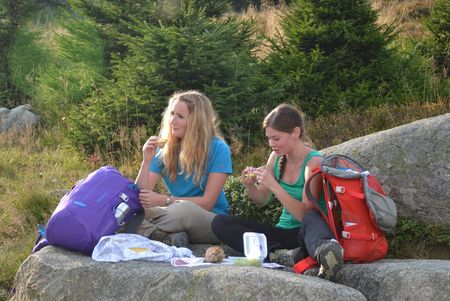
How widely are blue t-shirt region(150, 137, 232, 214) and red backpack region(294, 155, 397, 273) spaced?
3.27 ft

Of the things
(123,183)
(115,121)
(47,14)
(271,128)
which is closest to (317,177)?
(271,128)

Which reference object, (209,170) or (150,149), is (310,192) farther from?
(150,149)

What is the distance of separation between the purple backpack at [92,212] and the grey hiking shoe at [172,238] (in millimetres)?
234

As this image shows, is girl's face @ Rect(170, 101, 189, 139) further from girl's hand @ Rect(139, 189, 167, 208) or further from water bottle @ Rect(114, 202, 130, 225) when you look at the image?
water bottle @ Rect(114, 202, 130, 225)

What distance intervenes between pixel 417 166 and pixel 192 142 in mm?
1699

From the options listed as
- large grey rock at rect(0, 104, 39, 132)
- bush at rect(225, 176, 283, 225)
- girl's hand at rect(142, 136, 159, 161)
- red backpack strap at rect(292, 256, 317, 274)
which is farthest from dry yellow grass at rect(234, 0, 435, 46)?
red backpack strap at rect(292, 256, 317, 274)

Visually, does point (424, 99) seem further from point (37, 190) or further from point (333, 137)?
point (37, 190)

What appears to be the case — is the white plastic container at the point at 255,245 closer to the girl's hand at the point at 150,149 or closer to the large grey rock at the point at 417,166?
the girl's hand at the point at 150,149

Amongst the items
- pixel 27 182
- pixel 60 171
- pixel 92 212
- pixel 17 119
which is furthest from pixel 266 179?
pixel 17 119

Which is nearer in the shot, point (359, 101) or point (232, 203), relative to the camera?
point (232, 203)

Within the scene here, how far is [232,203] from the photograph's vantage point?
19.2ft

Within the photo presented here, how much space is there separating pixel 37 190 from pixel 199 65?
2.36 meters

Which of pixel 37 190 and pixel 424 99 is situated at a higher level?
pixel 424 99

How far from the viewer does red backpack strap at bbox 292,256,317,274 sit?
13.1 ft
